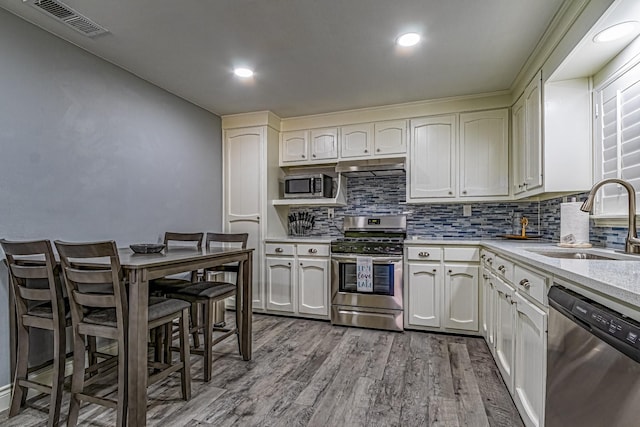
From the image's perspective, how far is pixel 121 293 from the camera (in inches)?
65.6

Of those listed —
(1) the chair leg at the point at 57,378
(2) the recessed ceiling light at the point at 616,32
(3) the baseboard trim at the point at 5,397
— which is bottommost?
(3) the baseboard trim at the point at 5,397

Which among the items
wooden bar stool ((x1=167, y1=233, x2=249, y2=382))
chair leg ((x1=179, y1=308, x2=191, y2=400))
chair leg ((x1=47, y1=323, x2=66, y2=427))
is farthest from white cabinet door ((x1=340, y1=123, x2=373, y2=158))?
chair leg ((x1=47, y1=323, x2=66, y2=427))

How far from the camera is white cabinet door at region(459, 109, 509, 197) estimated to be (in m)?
3.29

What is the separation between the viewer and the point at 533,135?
257cm

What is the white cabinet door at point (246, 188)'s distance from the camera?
12.6 feet

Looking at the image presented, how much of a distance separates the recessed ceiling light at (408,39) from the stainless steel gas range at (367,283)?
5.77 ft

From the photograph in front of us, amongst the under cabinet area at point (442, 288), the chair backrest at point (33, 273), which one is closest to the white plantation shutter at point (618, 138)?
the under cabinet area at point (442, 288)

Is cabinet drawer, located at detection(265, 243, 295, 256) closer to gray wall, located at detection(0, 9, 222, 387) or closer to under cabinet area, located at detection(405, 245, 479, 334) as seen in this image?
gray wall, located at detection(0, 9, 222, 387)

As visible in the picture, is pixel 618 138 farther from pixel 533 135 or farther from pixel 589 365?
pixel 589 365

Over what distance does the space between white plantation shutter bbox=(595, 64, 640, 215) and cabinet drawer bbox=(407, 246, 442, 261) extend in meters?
1.28

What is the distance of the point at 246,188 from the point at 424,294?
88.6 inches

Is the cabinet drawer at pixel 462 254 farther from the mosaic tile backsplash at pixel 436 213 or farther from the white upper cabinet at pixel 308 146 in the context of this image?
the white upper cabinet at pixel 308 146

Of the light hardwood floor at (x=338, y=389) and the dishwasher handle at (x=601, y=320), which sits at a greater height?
the dishwasher handle at (x=601, y=320)

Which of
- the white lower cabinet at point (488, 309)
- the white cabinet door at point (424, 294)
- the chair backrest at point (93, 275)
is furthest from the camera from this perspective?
the white cabinet door at point (424, 294)
